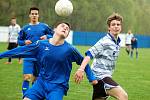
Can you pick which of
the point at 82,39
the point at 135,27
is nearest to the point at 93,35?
the point at 82,39

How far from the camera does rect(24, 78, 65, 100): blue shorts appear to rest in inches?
252

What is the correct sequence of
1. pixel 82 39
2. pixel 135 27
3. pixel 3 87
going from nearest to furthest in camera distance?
pixel 3 87 < pixel 82 39 < pixel 135 27

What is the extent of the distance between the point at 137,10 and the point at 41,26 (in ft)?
239

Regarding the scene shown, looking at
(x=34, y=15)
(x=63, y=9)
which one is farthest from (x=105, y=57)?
(x=34, y=15)

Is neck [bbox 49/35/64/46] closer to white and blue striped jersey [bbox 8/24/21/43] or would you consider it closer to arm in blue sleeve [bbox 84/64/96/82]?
arm in blue sleeve [bbox 84/64/96/82]

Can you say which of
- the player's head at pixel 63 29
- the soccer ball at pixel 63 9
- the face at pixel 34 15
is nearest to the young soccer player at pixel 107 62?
the player's head at pixel 63 29

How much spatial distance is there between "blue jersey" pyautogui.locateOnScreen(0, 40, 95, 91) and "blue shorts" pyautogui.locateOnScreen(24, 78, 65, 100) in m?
0.08

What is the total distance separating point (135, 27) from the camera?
80562 mm

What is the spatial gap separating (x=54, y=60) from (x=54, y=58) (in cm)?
3

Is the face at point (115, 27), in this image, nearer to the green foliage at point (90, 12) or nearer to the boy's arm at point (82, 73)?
the boy's arm at point (82, 73)

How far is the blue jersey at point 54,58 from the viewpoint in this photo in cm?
665

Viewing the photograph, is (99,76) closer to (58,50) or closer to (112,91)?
(112,91)

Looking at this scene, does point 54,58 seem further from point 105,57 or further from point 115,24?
point 115,24

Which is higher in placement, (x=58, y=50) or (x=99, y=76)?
(x=58, y=50)
